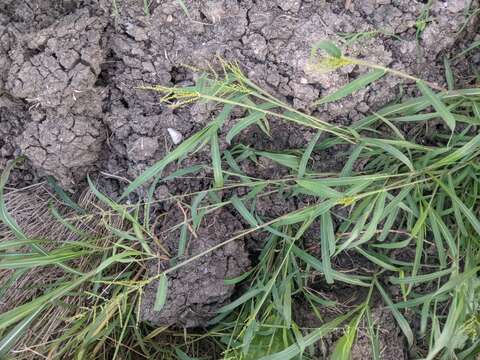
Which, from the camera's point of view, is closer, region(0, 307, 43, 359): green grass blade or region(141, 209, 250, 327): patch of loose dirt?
region(0, 307, 43, 359): green grass blade

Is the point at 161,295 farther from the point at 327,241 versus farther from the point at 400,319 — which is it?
the point at 400,319

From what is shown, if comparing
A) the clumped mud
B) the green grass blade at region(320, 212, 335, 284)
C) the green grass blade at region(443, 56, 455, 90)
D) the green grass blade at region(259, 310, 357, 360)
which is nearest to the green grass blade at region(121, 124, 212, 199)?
the clumped mud

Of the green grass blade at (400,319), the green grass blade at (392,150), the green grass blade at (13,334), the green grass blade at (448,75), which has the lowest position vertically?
the green grass blade at (13,334)

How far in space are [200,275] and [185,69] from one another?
0.73 m

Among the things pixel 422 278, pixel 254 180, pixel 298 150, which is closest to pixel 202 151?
pixel 254 180

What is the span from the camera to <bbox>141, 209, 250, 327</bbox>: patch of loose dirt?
1.94 meters

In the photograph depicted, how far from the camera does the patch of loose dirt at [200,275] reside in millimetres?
1944

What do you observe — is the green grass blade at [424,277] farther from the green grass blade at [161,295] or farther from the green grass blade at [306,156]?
the green grass blade at [161,295]

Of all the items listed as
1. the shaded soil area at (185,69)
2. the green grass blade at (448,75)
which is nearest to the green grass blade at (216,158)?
the shaded soil area at (185,69)

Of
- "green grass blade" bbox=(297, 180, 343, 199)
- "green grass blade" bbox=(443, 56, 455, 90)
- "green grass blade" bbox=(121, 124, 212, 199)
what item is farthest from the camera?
"green grass blade" bbox=(443, 56, 455, 90)

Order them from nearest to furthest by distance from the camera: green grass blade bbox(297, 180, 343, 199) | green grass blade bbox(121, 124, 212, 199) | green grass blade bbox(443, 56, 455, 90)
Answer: green grass blade bbox(297, 180, 343, 199)
green grass blade bbox(121, 124, 212, 199)
green grass blade bbox(443, 56, 455, 90)

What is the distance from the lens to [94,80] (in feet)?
6.48

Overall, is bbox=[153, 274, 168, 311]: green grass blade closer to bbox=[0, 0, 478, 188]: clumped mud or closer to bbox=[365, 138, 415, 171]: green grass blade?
bbox=[0, 0, 478, 188]: clumped mud

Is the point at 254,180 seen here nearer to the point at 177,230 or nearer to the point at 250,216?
the point at 250,216
